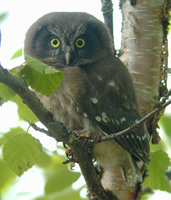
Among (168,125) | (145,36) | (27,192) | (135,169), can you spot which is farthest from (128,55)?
(27,192)

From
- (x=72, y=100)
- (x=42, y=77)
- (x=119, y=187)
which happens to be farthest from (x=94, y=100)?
(x=42, y=77)

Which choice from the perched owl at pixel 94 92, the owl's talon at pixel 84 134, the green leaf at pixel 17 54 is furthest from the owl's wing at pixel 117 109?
the green leaf at pixel 17 54

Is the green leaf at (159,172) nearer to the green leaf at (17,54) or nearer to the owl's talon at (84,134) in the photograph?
the owl's talon at (84,134)

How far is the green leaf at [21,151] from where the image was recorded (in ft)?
5.37

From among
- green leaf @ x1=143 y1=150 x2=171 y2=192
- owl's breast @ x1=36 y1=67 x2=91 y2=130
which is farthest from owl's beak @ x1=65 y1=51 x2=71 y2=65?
green leaf @ x1=143 y1=150 x2=171 y2=192

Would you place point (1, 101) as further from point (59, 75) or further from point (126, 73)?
point (126, 73)

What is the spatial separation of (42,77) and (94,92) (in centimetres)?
98

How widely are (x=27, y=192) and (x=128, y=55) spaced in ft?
6.11

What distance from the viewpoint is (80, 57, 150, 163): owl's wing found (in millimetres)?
2334

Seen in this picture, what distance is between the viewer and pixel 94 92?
238 centimetres

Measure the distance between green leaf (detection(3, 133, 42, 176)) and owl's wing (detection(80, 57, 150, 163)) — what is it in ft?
2.41

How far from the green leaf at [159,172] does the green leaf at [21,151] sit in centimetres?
129

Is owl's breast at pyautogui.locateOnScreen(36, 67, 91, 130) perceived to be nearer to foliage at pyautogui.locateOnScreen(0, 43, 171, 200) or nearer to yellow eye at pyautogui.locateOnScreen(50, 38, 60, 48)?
foliage at pyautogui.locateOnScreen(0, 43, 171, 200)

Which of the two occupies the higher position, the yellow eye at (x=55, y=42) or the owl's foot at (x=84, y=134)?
the yellow eye at (x=55, y=42)
